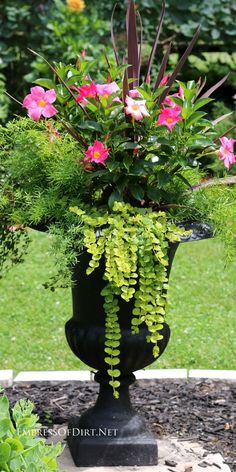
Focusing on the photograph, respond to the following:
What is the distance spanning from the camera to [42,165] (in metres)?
3.37

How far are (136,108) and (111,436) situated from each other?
1.28 metres

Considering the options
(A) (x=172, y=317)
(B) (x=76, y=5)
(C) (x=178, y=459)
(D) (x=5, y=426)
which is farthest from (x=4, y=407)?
(B) (x=76, y=5)

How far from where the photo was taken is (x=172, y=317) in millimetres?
5805

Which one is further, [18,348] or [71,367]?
[18,348]

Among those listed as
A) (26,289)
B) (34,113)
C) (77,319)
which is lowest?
(26,289)

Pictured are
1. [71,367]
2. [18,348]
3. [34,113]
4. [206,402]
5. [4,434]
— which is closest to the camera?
[4,434]

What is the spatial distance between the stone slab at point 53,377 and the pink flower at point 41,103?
1597mm

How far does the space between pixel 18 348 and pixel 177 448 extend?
1851mm

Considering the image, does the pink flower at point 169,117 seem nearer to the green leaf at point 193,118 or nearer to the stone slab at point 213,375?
the green leaf at point 193,118

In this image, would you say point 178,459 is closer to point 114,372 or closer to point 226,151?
point 114,372

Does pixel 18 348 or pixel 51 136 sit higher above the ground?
pixel 51 136

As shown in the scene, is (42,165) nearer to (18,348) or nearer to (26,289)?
(18,348)

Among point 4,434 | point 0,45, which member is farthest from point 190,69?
point 4,434

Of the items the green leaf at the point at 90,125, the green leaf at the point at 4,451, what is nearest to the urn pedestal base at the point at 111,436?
the green leaf at the point at 90,125
